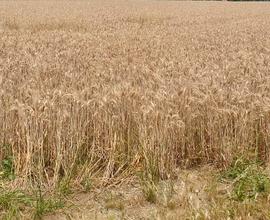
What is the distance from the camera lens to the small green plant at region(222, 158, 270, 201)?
3787 mm

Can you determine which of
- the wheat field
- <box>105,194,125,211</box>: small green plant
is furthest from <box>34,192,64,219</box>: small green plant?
<box>105,194,125,211</box>: small green plant

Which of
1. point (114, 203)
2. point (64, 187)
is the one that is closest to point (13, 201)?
point (64, 187)

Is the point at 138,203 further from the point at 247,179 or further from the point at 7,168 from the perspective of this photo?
the point at 7,168

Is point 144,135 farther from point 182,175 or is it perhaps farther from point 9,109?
point 9,109

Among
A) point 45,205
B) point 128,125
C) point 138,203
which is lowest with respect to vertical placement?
point 138,203

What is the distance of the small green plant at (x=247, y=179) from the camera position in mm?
3787

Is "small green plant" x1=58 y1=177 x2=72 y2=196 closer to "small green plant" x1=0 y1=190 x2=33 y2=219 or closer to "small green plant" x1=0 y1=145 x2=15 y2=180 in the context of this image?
"small green plant" x1=0 y1=190 x2=33 y2=219

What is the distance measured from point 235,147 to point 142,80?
1.68 metres

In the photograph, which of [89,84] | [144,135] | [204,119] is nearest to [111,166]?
[144,135]

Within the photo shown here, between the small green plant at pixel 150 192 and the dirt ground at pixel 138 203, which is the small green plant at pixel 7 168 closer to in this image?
the dirt ground at pixel 138 203

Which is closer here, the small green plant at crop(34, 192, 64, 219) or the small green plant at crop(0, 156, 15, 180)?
the small green plant at crop(34, 192, 64, 219)

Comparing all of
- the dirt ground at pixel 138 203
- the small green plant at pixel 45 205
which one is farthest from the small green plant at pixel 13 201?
the dirt ground at pixel 138 203

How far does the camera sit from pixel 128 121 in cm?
449

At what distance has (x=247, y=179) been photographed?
3984 millimetres
